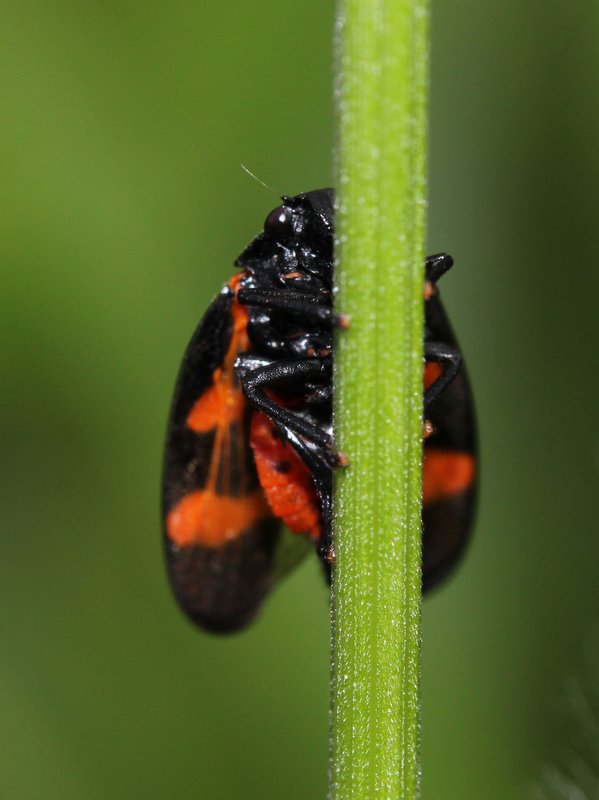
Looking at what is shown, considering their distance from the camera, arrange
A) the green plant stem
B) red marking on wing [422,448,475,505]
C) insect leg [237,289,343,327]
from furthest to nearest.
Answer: red marking on wing [422,448,475,505]
insect leg [237,289,343,327]
the green plant stem

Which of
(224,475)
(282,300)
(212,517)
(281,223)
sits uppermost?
(281,223)

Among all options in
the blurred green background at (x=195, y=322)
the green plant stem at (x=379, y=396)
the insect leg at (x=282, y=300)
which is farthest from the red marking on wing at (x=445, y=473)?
the green plant stem at (x=379, y=396)

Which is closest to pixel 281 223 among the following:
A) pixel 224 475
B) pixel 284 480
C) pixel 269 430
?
pixel 269 430

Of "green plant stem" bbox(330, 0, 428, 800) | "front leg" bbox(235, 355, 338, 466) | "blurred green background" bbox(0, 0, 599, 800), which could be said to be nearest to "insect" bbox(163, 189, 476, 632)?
"front leg" bbox(235, 355, 338, 466)

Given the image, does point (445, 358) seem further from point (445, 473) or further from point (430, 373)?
point (445, 473)

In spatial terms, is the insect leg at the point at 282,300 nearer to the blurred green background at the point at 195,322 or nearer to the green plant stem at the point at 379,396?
the green plant stem at the point at 379,396

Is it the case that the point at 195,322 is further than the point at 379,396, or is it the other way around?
the point at 195,322

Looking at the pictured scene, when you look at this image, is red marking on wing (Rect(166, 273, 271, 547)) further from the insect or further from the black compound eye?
the black compound eye

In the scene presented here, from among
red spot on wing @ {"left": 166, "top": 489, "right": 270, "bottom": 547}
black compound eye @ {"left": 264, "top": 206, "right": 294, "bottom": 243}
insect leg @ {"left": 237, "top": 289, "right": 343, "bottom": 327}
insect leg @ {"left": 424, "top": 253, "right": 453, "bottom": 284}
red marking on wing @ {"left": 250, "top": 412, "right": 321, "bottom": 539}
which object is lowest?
red spot on wing @ {"left": 166, "top": 489, "right": 270, "bottom": 547}
